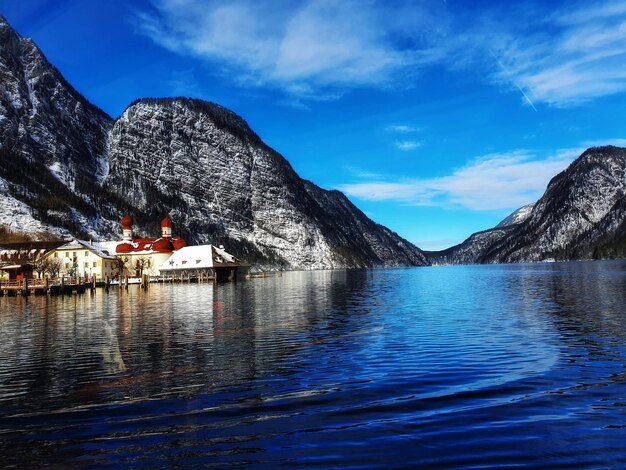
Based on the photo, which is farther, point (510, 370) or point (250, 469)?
point (510, 370)

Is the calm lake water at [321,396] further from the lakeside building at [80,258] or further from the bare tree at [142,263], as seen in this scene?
the bare tree at [142,263]

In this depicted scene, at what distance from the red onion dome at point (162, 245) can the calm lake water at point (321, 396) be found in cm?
12407

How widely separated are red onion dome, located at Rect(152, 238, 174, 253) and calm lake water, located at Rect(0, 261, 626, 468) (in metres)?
124

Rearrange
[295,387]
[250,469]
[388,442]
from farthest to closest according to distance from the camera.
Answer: [295,387], [388,442], [250,469]

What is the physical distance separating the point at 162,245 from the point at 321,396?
5812 inches

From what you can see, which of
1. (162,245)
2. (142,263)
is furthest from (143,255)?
(162,245)

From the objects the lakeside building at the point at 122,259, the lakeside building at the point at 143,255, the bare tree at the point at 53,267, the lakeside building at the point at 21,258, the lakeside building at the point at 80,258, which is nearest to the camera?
the lakeside building at the point at 21,258

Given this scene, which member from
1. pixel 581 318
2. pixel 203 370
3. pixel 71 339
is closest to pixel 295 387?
pixel 203 370

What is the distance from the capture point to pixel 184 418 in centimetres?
1455

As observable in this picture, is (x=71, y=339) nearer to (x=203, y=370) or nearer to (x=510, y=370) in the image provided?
(x=203, y=370)

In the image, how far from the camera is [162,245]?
157 metres

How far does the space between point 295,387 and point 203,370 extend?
5.21 meters

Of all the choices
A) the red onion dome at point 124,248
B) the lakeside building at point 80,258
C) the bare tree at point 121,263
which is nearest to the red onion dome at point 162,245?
the red onion dome at point 124,248

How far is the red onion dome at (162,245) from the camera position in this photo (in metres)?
155
